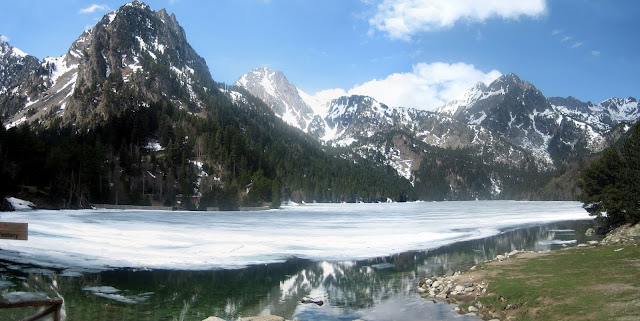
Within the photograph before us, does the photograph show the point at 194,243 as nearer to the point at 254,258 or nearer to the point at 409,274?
the point at 254,258

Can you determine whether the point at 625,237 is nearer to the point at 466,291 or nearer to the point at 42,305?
the point at 466,291

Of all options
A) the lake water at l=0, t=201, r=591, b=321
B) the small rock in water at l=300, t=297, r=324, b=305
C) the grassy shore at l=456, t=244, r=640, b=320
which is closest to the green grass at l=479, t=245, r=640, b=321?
the grassy shore at l=456, t=244, r=640, b=320

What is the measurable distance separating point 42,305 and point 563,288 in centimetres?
2226

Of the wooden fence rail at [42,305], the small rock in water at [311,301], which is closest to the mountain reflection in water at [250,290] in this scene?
the small rock in water at [311,301]

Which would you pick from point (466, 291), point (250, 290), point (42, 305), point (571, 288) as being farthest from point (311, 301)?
point (42, 305)

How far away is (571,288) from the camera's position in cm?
2130

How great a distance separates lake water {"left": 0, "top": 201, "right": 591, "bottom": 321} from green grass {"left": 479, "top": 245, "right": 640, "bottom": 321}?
3.24 meters

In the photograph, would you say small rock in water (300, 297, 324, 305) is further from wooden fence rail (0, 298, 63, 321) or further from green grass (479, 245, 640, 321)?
wooden fence rail (0, 298, 63, 321)

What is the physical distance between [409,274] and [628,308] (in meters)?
16.2

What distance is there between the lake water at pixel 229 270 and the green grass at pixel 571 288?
3238 millimetres

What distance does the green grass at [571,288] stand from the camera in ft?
57.3

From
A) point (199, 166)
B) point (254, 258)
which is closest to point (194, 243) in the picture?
point (254, 258)

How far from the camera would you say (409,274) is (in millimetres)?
31547

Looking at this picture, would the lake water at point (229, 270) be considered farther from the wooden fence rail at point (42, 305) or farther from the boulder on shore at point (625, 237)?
the boulder on shore at point (625, 237)
